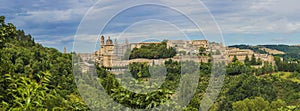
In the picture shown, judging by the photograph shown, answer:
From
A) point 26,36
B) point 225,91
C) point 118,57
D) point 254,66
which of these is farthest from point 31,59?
point 254,66

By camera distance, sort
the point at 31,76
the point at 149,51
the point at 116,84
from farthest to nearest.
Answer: the point at 31,76
the point at 149,51
the point at 116,84

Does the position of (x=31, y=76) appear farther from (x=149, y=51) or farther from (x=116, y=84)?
(x=116, y=84)

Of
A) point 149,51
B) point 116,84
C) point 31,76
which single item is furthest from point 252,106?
point 116,84

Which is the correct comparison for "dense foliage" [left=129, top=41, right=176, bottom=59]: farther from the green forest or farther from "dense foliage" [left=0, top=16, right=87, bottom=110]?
"dense foliage" [left=0, top=16, right=87, bottom=110]

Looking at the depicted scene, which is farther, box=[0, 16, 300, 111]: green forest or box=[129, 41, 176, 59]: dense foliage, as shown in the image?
box=[129, 41, 176, 59]: dense foliage

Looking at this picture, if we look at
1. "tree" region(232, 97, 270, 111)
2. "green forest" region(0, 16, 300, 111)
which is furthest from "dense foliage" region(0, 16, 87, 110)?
"tree" region(232, 97, 270, 111)

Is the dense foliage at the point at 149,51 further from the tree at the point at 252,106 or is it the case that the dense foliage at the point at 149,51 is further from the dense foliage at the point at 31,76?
the tree at the point at 252,106

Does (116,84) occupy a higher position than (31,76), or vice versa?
(116,84)

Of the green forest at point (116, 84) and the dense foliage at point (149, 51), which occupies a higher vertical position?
the dense foliage at point (149, 51)

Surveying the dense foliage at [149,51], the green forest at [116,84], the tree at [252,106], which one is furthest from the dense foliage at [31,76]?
the tree at [252,106]
